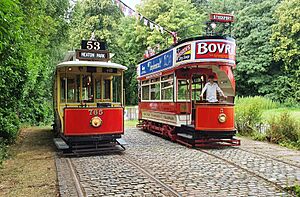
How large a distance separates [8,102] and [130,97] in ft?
79.7

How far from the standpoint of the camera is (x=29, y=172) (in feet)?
23.7

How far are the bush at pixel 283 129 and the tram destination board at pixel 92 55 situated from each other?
20.4 feet

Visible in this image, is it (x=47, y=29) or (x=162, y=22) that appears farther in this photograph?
(x=162, y=22)

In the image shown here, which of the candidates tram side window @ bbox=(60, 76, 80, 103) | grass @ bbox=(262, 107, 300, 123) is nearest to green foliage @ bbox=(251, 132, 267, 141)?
grass @ bbox=(262, 107, 300, 123)

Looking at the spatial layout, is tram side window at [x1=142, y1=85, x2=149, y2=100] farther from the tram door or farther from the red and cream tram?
the tram door

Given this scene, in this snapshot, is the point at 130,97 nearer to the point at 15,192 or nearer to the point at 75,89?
the point at 75,89

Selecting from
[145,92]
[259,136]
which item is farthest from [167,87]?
[259,136]

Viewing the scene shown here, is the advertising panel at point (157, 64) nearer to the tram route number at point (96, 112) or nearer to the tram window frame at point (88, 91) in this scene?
the tram window frame at point (88, 91)

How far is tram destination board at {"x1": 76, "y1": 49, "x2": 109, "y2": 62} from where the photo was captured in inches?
388

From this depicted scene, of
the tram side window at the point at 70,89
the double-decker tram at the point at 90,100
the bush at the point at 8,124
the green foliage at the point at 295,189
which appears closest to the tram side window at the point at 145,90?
the double-decker tram at the point at 90,100

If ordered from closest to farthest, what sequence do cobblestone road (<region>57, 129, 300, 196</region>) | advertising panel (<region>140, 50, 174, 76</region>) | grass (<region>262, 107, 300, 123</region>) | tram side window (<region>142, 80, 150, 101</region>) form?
cobblestone road (<region>57, 129, 300, 196</region>), grass (<region>262, 107, 300, 123</region>), advertising panel (<region>140, 50, 174, 76</region>), tram side window (<region>142, 80, 150, 101</region>)

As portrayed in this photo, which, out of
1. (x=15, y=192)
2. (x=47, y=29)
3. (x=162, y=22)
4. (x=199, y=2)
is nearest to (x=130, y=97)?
(x=162, y=22)

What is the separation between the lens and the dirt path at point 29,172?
5805 millimetres

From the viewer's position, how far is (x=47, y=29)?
15.9m
